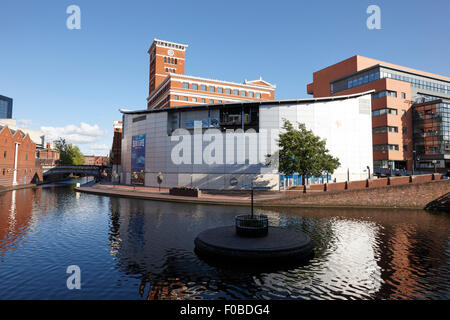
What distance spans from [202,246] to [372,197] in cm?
2735

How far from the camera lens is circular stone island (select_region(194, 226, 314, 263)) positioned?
→ 12602 millimetres

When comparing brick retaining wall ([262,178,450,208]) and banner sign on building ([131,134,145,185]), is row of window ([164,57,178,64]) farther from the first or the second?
brick retaining wall ([262,178,450,208])

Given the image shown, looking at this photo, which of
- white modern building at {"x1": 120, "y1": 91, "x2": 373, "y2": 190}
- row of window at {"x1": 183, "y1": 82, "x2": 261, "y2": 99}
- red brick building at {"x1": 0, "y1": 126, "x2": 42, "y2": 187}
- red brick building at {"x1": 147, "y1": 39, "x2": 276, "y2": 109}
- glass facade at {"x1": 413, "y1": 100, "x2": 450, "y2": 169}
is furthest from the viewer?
row of window at {"x1": 183, "y1": 82, "x2": 261, "y2": 99}

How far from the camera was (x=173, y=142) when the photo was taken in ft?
170

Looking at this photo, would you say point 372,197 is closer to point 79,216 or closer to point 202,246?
point 202,246

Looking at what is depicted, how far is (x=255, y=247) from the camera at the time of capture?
516 inches

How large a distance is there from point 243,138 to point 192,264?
119 feet

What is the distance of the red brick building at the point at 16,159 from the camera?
54.0m

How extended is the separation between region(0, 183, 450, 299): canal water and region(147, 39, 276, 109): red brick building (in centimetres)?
5226

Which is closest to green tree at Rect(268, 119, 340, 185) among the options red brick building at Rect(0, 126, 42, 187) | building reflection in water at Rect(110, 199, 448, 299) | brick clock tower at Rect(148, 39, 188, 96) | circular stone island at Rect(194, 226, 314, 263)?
building reflection in water at Rect(110, 199, 448, 299)

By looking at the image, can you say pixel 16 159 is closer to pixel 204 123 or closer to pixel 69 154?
pixel 204 123

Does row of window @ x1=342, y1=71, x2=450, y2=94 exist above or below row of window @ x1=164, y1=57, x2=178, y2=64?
below
